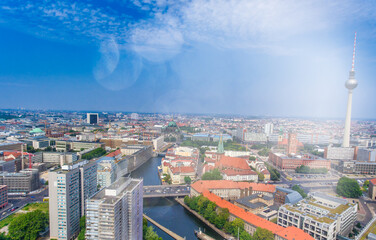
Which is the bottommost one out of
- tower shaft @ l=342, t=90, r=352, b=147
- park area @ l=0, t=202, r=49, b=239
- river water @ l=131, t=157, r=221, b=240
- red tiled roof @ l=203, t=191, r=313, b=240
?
river water @ l=131, t=157, r=221, b=240

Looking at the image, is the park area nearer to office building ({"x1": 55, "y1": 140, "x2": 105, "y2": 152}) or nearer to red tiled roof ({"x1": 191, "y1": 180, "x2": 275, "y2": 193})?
red tiled roof ({"x1": 191, "y1": 180, "x2": 275, "y2": 193})

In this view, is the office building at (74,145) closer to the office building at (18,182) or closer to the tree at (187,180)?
the office building at (18,182)

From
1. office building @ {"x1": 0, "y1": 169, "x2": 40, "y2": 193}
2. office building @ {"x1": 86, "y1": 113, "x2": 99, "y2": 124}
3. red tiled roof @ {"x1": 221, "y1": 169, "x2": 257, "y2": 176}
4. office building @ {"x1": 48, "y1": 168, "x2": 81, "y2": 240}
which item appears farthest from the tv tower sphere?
office building @ {"x1": 86, "y1": 113, "x2": 99, "y2": 124}

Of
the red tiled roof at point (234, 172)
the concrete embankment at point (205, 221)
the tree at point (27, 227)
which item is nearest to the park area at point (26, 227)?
the tree at point (27, 227)

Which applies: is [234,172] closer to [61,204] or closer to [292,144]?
[292,144]

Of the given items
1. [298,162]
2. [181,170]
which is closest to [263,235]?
[181,170]
